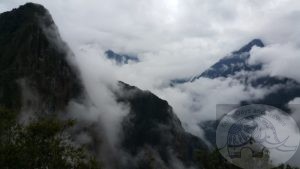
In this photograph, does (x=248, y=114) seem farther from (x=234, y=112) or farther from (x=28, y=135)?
(x=28, y=135)

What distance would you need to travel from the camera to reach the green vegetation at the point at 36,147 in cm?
4891

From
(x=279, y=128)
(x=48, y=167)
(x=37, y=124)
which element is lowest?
(x=48, y=167)

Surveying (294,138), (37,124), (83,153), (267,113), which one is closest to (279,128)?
(267,113)

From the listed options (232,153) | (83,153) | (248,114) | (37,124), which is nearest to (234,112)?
(248,114)

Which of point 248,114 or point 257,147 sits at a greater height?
point 248,114

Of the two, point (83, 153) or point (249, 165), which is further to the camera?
point (249, 165)

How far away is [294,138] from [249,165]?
8019mm

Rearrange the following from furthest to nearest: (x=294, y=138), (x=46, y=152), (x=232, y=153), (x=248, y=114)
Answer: (x=294, y=138), (x=232, y=153), (x=46, y=152), (x=248, y=114)

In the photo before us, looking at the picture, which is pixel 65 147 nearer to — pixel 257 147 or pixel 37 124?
pixel 37 124

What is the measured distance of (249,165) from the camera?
60.7m

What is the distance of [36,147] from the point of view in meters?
49.6

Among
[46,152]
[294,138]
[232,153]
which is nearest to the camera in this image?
[46,152]

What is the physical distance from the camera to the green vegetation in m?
48.9

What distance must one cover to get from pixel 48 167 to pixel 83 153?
4604mm
